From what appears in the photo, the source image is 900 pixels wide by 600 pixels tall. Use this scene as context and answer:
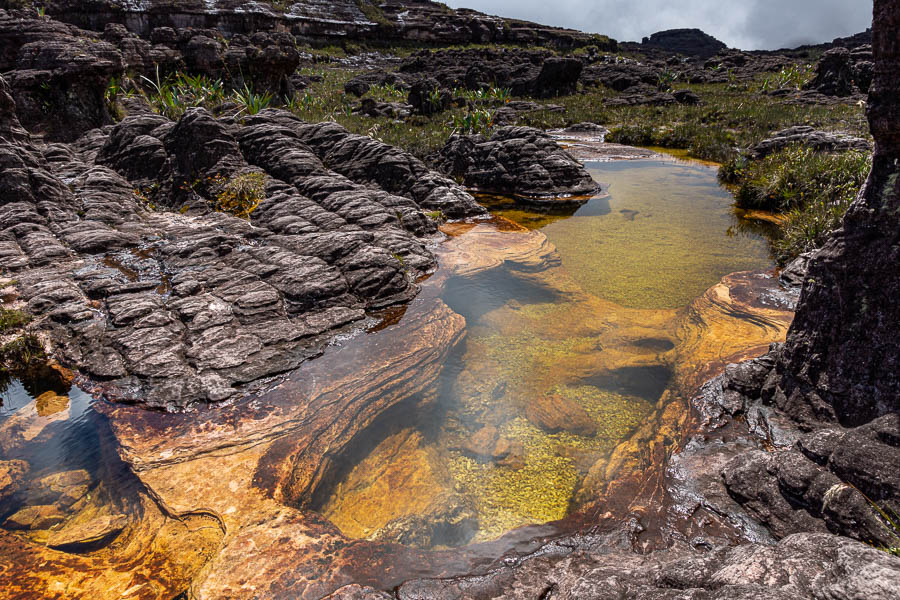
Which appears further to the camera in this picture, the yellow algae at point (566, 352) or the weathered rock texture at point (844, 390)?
the yellow algae at point (566, 352)

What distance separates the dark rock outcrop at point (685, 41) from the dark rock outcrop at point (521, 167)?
13022 cm

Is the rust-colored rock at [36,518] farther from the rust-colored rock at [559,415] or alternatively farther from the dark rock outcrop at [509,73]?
the dark rock outcrop at [509,73]

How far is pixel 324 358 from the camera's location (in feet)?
22.6

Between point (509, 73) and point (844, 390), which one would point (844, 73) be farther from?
point (844, 390)

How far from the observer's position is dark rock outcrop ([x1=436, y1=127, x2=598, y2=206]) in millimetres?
16062

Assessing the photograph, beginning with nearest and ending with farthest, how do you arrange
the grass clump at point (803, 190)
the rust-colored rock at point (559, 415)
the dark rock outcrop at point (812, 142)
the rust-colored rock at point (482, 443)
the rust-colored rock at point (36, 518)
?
the rust-colored rock at point (36, 518) → the rust-colored rock at point (482, 443) → the rust-colored rock at point (559, 415) → the grass clump at point (803, 190) → the dark rock outcrop at point (812, 142)

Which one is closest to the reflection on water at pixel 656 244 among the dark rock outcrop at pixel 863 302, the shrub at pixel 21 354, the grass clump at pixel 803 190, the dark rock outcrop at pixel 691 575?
the grass clump at pixel 803 190

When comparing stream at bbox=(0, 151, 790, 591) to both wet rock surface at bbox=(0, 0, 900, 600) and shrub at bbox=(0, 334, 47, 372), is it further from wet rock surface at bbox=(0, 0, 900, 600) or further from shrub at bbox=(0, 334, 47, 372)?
shrub at bbox=(0, 334, 47, 372)

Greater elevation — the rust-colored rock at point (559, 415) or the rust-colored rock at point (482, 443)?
the rust-colored rock at point (559, 415)

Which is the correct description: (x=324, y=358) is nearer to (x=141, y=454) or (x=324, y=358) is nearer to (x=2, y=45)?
(x=141, y=454)

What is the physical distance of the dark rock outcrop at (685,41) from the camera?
122 metres

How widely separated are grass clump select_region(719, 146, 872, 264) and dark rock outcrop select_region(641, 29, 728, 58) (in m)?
132

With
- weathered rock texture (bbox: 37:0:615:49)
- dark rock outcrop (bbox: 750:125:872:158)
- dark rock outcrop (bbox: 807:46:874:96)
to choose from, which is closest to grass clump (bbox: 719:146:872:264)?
dark rock outcrop (bbox: 750:125:872:158)

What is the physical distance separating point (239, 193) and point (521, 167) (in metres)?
9.83
